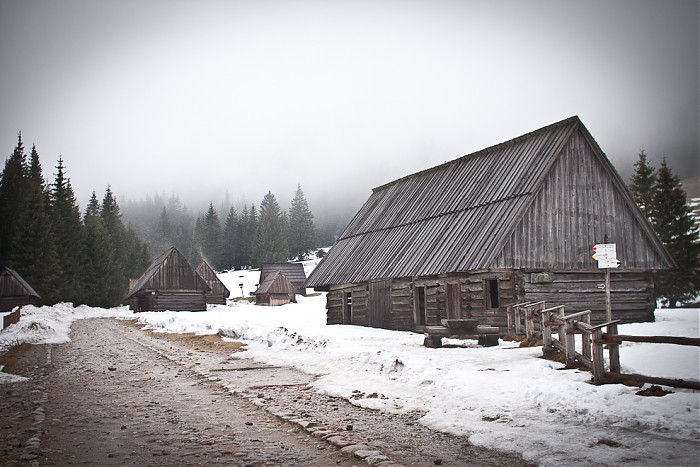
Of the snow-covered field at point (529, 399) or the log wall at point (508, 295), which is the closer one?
the snow-covered field at point (529, 399)

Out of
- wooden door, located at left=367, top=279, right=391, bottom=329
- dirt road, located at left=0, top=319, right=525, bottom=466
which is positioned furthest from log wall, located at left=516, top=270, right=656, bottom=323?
dirt road, located at left=0, top=319, right=525, bottom=466

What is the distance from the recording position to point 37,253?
52.8 m

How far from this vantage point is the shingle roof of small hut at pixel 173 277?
5050 cm

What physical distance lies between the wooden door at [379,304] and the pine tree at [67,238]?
43.9m

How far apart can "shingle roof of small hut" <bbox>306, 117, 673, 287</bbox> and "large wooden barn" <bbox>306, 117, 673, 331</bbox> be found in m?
0.06

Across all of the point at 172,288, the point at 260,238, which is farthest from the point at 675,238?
the point at 260,238

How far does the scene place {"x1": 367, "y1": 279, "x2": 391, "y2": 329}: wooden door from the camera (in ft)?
82.8

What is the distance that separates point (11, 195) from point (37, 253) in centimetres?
1747

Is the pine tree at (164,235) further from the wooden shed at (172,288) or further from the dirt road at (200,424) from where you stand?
the dirt road at (200,424)

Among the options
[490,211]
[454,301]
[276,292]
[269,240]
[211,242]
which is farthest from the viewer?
[211,242]

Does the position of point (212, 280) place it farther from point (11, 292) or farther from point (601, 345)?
point (601, 345)

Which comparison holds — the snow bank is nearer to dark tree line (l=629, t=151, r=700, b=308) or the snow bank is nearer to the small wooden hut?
dark tree line (l=629, t=151, r=700, b=308)

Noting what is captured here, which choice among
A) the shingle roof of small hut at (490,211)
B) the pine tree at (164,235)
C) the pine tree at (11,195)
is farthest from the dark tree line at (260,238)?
the shingle roof of small hut at (490,211)

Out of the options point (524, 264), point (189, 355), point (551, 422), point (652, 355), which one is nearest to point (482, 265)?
point (524, 264)
